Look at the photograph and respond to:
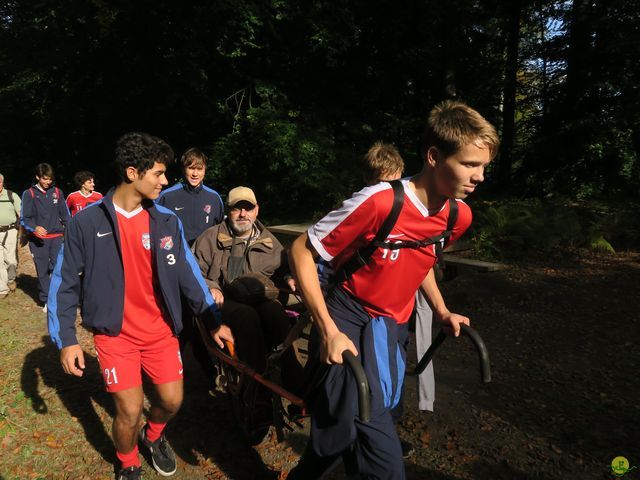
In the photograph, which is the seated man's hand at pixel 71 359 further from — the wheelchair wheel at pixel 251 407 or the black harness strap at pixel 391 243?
the black harness strap at pixel 391 243

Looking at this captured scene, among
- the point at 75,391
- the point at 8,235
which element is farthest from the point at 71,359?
the point at 8,235

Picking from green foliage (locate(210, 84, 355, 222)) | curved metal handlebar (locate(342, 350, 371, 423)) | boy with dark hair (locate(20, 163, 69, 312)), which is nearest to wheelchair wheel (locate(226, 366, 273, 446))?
curved metal handlebar (locate(342, 350, 371, 423))

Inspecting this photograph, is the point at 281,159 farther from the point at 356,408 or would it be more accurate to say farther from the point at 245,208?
the point at 356,408

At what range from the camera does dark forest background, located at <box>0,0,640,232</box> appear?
12.7 meters

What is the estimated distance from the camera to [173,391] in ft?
11.4

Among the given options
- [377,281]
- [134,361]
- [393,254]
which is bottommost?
[134,361]

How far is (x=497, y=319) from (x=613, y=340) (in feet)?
4.61

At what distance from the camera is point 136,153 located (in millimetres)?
3191

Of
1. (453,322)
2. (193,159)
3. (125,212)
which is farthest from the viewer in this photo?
(193,159)

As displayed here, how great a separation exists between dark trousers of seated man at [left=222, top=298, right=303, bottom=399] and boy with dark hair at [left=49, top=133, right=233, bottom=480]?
31 centimetres

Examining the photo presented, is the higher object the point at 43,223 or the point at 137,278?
the point at 137,278

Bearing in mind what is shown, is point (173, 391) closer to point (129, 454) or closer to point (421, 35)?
point (129, 454)

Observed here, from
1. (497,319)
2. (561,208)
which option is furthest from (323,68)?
(497,319)

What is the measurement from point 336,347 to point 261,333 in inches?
71.5
